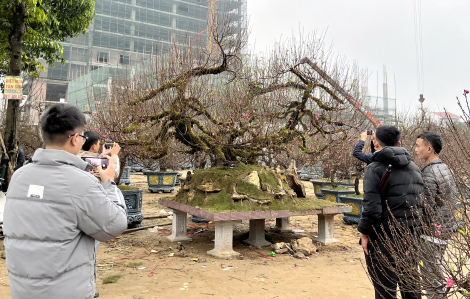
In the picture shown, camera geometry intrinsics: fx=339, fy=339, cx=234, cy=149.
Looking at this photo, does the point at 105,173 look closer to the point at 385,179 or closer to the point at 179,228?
the point at 385,179

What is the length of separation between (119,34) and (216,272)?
129 ft

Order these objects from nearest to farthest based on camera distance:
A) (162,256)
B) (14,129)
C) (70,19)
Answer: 1. (162,256)
2. (14,129)
3. (70,19)

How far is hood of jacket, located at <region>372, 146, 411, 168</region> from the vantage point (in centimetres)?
279

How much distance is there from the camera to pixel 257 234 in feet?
20.2

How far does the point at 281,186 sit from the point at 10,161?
5017mm

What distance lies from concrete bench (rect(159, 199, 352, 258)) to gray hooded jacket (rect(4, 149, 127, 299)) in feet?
11.3

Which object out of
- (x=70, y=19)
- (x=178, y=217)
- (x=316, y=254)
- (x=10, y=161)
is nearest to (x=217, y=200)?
(x=178, y=217)

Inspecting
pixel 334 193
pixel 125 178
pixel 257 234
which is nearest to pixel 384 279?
pixel 257 234

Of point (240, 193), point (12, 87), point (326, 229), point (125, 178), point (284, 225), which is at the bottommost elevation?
point (284, 225)

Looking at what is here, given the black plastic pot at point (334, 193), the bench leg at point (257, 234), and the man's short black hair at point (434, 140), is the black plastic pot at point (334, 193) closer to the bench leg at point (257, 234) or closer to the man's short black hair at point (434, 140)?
the bench leg at point (257, 234)

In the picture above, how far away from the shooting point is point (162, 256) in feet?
17.3

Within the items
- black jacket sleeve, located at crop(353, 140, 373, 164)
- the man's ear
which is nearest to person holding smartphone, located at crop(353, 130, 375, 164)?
black jacket sleeve, located at crop(353, 140, 373, 164)

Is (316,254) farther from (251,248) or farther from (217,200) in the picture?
(217,200)

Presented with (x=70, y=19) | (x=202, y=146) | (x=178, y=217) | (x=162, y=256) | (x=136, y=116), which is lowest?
(x=162, y=256)
